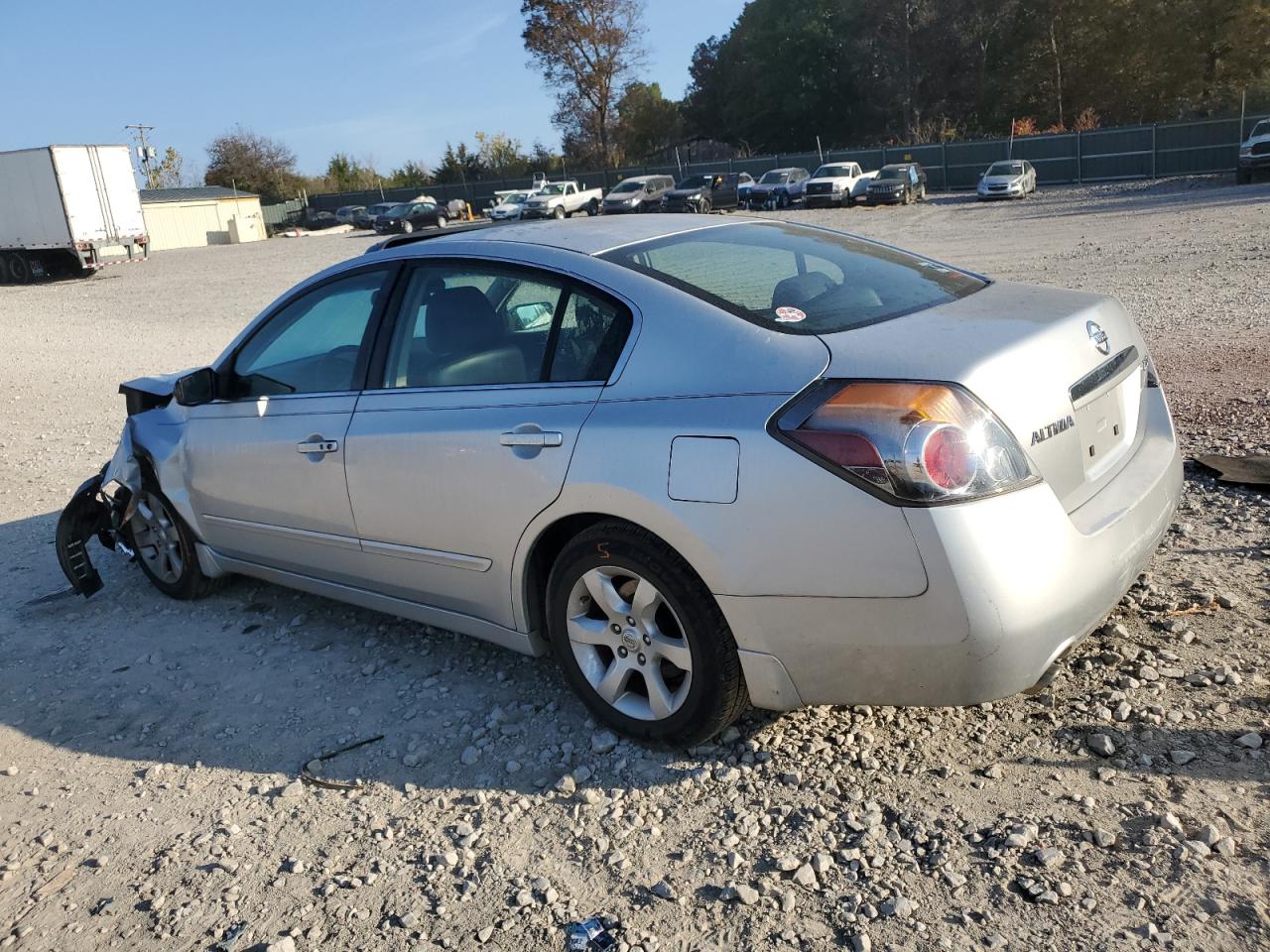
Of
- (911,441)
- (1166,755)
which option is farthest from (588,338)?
(1166,755)

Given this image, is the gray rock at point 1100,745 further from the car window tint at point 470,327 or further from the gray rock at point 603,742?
the car window tint at point 470,327

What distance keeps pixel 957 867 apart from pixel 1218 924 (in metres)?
0.58

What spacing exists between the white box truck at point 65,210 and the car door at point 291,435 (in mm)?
29701

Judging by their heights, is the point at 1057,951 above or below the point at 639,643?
below

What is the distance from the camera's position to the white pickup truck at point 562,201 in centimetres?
4428

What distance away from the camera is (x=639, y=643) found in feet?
10.5

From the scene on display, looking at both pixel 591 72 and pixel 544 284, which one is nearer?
pixel 544 284

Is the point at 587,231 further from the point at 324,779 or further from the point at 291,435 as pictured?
the point at 324,779

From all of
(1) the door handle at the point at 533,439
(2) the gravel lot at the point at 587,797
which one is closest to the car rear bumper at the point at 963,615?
(2) the gravel lot at the point at 587,797

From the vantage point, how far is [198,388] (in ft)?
15.1

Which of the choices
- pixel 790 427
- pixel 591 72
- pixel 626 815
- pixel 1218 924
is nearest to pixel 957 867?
pixel 1218 924

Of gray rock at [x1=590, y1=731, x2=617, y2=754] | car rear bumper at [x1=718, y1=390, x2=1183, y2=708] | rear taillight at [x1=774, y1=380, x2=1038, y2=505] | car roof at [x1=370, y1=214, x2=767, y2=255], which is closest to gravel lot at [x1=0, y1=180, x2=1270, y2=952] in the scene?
gray rock at [x1=590, y1=731, x2=617, y2=754]

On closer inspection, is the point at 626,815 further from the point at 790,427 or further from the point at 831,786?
the point at 790,427

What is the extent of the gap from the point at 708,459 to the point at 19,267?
34846 millimetres
